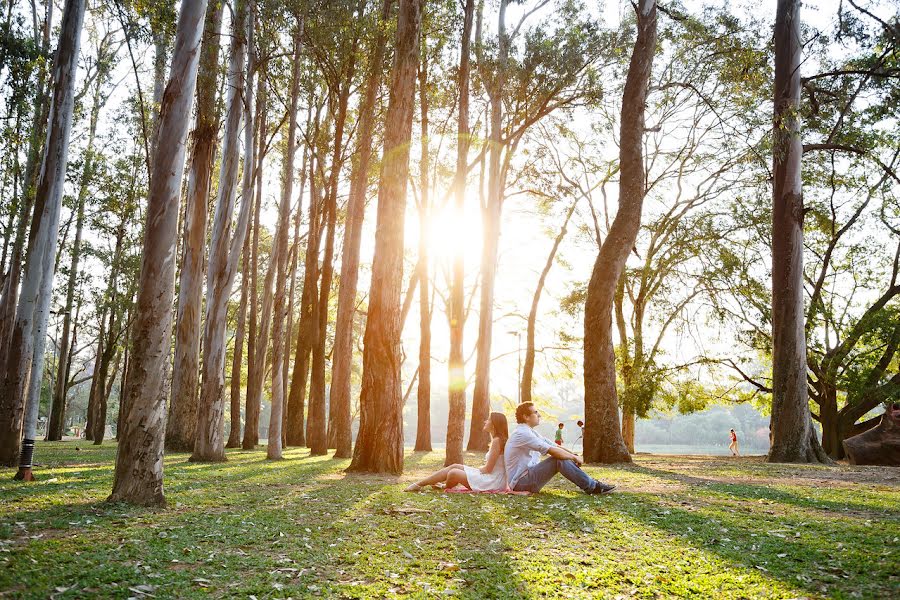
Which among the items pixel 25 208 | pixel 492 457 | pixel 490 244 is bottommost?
pixel 492 457

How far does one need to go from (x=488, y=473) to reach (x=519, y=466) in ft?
1.47

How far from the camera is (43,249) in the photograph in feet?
31.4

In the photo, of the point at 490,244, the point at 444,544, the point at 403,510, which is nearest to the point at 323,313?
the point at 490,244

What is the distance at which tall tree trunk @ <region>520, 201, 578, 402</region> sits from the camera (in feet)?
81.9

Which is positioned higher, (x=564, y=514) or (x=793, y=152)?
(x=793, y=152)

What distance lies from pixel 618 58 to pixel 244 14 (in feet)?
41.1

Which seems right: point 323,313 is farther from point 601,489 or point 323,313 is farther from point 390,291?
point 601,489

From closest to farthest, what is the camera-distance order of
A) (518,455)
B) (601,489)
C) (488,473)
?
(601,489), (518,455), (488,473)

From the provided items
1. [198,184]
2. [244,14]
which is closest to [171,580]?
[198,184]

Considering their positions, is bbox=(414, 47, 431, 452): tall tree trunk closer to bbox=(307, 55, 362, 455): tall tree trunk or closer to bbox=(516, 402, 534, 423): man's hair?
bbox=(307, 55, 362, 455): tall tree trunk

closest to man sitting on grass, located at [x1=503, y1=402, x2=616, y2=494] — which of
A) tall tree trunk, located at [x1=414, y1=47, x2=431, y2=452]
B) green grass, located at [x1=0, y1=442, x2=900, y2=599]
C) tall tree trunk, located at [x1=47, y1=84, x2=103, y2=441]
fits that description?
green grass, located at [x1=0, y1=442, x2=900, y2=599]

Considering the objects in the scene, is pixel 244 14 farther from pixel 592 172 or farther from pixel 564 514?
pixel 592 172

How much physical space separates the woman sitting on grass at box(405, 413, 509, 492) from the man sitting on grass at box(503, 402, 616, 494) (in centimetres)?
11

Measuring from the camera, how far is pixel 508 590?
368cm
